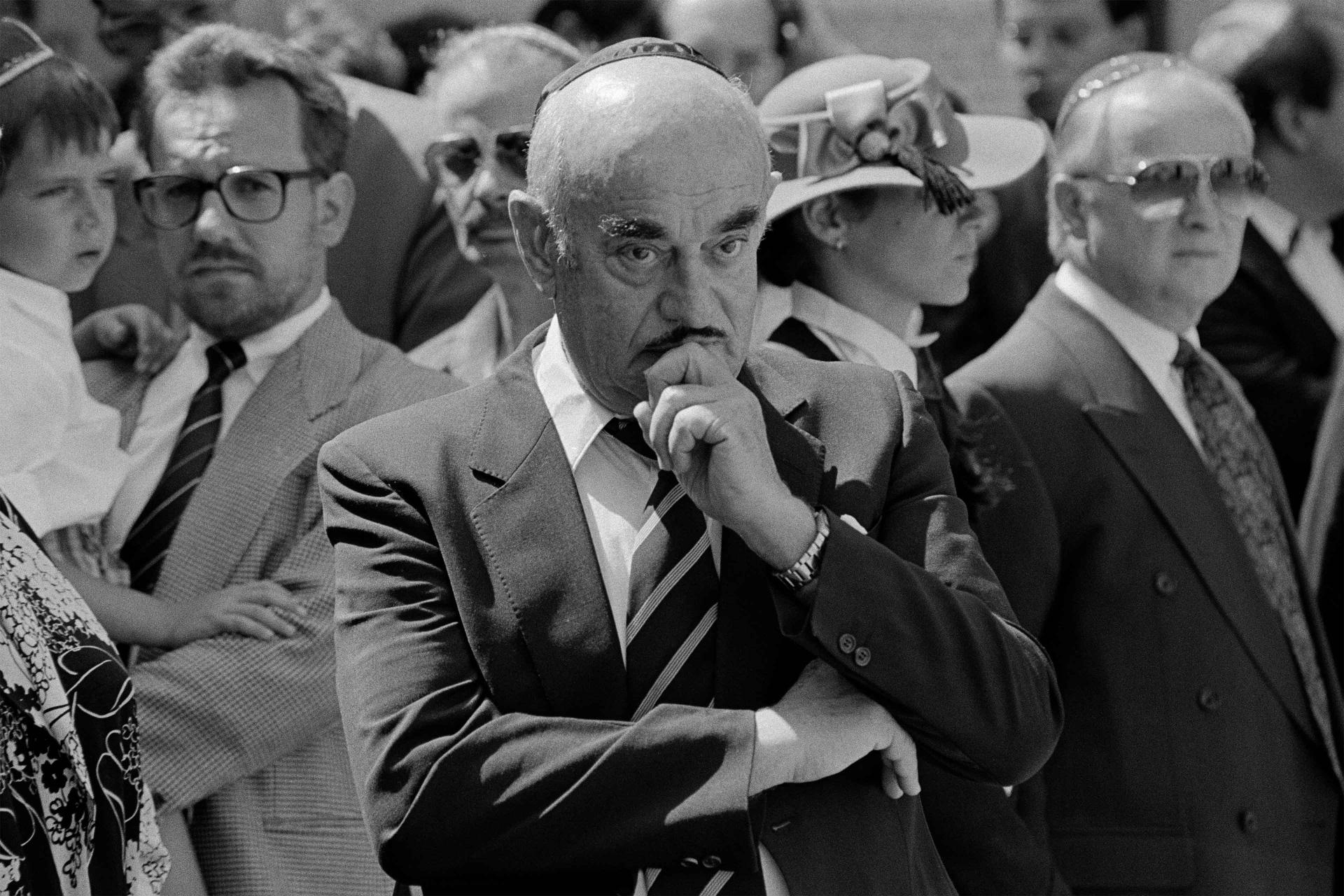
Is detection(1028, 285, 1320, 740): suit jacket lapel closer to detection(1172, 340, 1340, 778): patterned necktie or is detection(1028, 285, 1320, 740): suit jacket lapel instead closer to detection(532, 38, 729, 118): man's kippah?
Answer: detection(1172, 340, 1340, 778): patterned necktie

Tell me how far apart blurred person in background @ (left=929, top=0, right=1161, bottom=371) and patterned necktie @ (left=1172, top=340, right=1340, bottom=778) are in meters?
1.78

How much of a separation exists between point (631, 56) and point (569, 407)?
50 cm

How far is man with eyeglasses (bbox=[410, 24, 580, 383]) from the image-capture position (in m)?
4.73

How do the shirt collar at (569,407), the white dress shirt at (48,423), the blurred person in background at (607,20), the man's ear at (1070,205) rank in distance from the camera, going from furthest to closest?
the blurred person in background at (607,20)
the man's ear at (1070,205)
the white dress shirt at (48,423)
the shirt collar at (569,407)

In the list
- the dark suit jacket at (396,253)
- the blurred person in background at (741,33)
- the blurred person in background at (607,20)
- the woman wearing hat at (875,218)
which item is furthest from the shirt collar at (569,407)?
the blurred person in background at (607,20)

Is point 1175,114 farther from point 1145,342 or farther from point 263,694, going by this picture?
point 263,694

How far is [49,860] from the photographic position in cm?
321

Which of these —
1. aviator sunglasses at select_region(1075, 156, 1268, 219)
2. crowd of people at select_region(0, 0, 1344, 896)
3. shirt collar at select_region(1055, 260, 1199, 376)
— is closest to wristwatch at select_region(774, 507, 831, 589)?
crowd of people at select_region(0, 0, 1344, 896)

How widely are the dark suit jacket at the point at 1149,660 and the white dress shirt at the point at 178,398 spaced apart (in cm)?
144

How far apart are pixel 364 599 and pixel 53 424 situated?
3.60 ft

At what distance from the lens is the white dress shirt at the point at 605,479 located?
9.43ft

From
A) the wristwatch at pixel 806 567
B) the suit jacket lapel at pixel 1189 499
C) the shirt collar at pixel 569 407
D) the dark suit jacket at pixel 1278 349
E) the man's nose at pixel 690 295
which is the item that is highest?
the man's nose at pixel 690 295

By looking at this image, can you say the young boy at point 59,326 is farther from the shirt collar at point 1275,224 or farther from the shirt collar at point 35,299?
the shirt collar at point 1275,224

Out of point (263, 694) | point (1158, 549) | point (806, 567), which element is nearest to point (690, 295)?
point (806, 567)
